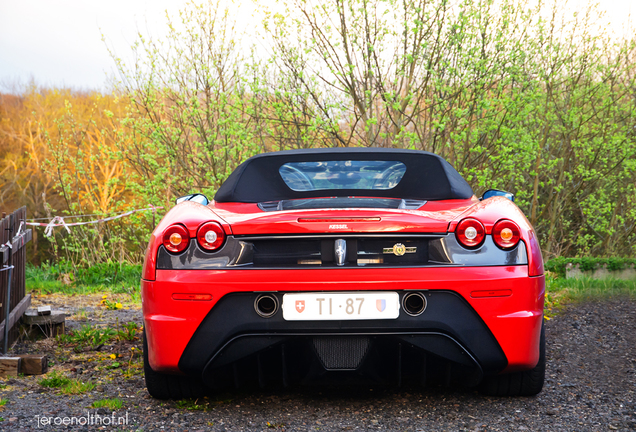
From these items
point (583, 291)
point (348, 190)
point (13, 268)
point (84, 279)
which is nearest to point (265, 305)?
point (348, 190)

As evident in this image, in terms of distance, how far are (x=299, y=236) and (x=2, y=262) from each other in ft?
8.08

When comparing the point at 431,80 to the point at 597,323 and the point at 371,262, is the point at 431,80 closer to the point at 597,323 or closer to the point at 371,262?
the point at 597,323

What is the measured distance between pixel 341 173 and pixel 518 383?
1808 mm

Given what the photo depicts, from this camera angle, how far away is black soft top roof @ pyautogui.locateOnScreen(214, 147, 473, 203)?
10.5ft

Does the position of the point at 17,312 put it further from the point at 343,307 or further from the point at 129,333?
the point at 343,307

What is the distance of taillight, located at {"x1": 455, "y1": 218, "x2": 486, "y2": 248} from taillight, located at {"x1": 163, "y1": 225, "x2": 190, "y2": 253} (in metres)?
1.24

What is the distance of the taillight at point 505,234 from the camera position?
103 inches

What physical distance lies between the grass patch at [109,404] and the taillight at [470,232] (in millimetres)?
1908

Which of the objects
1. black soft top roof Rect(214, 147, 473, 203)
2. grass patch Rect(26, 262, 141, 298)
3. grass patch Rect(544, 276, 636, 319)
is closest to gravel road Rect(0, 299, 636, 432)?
black soft top roof Rect(214, 147, 473, 203)

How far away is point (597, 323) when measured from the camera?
16.6 ft

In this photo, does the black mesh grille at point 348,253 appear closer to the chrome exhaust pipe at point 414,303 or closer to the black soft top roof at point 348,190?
the chrome exhaust pipe at point 414,303

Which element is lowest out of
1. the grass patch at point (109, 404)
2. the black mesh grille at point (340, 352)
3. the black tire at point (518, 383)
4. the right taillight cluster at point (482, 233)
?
the grass patch at point (109, 404)

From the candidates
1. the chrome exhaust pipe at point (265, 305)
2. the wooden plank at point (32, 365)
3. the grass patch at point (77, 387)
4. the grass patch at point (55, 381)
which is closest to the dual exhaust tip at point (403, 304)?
the chrome exhaust pipe at point (265, 305)

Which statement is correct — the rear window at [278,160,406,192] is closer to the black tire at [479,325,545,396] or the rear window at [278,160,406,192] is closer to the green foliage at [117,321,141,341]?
the black tire at [479,325,545,396]
